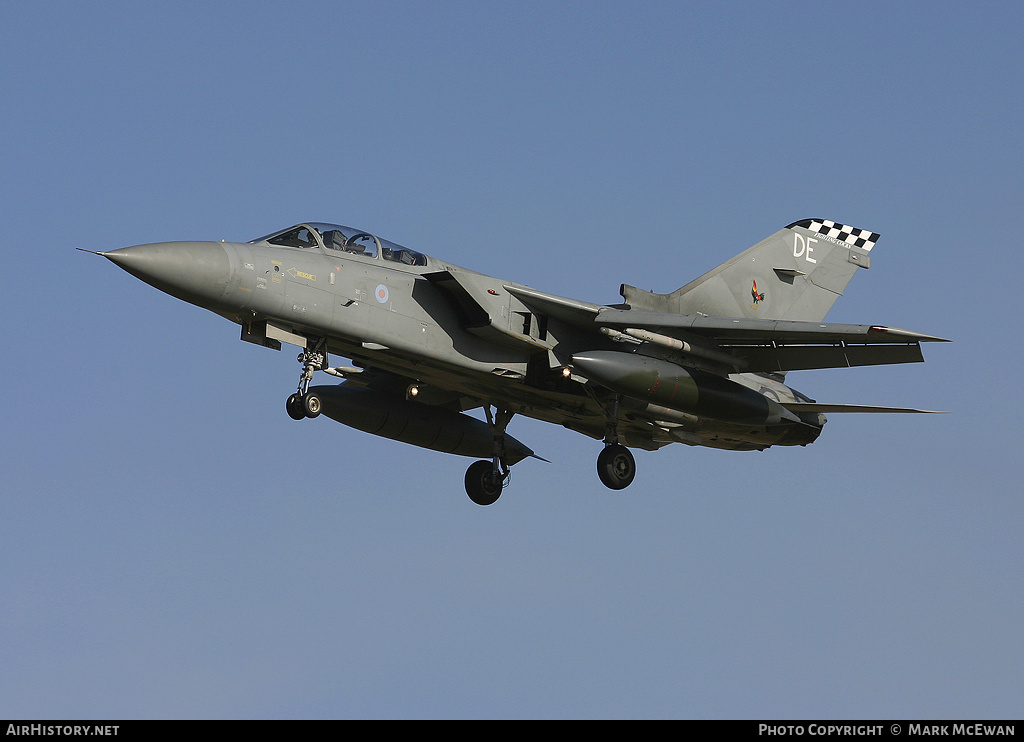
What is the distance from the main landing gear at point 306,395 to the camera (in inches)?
674

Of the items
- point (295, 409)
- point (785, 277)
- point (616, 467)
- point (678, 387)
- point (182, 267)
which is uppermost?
point (785, 277)

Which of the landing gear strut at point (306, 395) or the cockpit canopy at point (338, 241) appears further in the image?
the cockpit canopy at point (338, 241)

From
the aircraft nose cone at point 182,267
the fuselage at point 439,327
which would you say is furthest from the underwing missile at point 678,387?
the aircraft nose cone at point 182,267

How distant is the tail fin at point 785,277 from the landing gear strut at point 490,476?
3919 millimetres

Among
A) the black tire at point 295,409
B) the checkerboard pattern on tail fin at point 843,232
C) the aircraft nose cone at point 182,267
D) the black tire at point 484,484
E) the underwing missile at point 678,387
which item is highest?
the checkerboard pattern on tail fin at point 843,232

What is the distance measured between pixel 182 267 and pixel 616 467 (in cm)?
795

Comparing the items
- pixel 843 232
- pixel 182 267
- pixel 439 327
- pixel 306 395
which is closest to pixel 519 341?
pixel 439 327

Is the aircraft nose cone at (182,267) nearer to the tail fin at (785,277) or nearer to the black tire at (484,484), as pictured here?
the black tire at (484,484)

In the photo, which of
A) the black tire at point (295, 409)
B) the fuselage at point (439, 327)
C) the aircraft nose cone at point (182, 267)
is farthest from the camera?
the black tire at point (295, 409)

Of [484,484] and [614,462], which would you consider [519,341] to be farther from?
[484,484]

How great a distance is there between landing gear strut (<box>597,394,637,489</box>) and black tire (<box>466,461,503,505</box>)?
97.1 inches

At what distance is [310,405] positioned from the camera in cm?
1717
